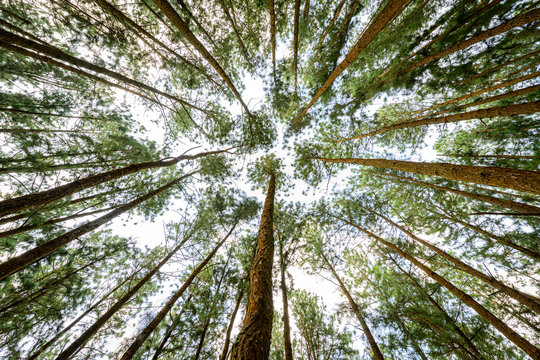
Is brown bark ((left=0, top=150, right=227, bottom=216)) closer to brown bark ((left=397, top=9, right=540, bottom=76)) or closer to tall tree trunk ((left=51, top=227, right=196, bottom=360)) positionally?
tall tree trunk ((left=51, top=227, right=196, bottom=360))

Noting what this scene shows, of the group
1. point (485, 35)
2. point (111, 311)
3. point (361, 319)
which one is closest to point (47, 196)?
point (111, 311)

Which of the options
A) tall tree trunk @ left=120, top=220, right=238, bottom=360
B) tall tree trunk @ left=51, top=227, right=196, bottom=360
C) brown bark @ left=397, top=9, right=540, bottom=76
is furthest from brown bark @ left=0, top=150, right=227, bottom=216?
brown bark @ left=397, top=9, right=540, bottom=76

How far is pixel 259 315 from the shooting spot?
1954 millimetres

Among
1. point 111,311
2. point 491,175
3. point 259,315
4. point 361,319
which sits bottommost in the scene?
point 361,319

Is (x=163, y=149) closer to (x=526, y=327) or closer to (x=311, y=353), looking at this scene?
(x=311, y=353)

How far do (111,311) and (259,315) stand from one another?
5006mm

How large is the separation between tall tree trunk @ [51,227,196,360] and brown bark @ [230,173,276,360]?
163 inches

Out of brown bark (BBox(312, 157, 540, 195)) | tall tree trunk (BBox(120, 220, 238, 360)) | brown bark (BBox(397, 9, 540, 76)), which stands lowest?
tall tree trunk (BBox(120, 220, 238, 360))

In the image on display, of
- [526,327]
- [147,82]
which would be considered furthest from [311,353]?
[147,82]

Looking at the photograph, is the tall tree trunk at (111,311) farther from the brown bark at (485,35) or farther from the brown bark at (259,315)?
the brown bark at (485,35)

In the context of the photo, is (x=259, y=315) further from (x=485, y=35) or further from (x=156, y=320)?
(x=485, y=35)

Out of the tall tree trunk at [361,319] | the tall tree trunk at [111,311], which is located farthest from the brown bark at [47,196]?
the tall tree trunk at [361,319]

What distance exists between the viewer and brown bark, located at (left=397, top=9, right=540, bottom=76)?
2.72 metres

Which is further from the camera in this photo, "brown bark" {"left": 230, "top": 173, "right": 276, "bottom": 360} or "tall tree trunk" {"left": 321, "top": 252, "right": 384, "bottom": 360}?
"tall tree trunk" {"left": 321, "top": 252, "right": 384, "bottom": 360}
